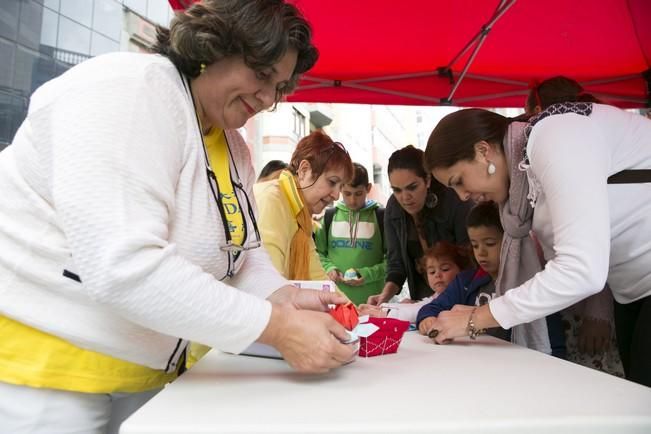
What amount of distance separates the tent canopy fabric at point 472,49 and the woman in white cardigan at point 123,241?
149 centimetres

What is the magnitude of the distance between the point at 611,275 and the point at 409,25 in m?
1.76

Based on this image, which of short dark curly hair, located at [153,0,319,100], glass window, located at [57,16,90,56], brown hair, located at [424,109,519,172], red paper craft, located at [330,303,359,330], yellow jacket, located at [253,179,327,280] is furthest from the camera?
glass window, located at [57,16,90,56]

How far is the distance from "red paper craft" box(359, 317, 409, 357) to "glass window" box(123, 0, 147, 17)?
2974mm

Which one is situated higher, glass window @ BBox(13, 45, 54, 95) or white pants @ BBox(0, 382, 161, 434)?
glass window @ BBox(13, 45, 54, 95)

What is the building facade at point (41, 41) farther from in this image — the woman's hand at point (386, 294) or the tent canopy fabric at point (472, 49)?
the woman's hand at point (386, 294)

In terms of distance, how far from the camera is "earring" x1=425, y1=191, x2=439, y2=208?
2535mm

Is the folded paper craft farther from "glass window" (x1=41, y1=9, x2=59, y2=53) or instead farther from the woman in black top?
"glass window" (x1=41, y1=9, x2=59, y2=53)

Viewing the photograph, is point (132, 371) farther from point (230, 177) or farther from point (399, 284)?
point (399, 284)

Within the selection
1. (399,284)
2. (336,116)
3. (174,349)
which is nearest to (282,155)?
(336,116)

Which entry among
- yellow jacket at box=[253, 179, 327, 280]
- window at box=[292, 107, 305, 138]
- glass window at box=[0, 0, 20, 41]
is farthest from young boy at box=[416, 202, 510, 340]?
window at box=[292, 107, 305, 138]

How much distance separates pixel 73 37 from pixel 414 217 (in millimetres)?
1986

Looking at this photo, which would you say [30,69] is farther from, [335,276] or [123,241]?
[123,241]

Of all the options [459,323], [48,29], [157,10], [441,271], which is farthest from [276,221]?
[157,10]

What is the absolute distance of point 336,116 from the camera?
14.0m
